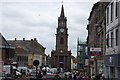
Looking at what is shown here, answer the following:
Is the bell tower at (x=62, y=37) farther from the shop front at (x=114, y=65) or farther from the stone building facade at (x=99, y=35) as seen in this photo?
the shop front at (x=114, y=65)

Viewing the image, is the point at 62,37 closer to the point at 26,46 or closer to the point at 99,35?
the point at 26,46

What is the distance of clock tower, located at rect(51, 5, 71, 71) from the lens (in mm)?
156250

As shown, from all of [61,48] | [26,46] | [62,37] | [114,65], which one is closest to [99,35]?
[114,65]

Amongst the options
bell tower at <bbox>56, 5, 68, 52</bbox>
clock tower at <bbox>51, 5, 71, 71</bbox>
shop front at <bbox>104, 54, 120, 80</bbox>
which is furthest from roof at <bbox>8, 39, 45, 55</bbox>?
shop front at <bbox>104, 54, 120, 80</bbox>

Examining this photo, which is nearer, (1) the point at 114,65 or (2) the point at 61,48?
(1) the point at 114,65

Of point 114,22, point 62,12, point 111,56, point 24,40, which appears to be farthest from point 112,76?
point 62,12

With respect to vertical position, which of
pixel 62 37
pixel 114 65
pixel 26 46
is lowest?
pixel 114 65

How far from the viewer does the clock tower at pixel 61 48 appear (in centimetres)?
15625

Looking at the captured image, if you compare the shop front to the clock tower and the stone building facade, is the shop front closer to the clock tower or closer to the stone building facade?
the stone building facade

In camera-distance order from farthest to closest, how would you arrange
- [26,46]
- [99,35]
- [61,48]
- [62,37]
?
[61,48] → [62,37] → [26,46] → [99,35]

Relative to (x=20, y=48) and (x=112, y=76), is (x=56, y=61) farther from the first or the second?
(x=112, y=76)

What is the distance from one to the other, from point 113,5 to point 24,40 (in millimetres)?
111280

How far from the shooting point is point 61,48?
158m

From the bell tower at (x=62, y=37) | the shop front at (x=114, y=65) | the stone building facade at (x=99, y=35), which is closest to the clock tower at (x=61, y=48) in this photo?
Result: the bell tower at (x=62, y=37)
